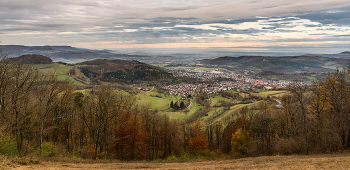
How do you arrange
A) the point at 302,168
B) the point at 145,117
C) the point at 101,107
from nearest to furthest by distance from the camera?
1. the point at 302,168
2. the point at 101,107
3. the point at 145,117

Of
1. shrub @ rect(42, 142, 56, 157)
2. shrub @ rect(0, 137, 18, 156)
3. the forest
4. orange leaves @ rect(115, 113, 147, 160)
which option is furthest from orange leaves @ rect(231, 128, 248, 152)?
shrub @ rect(0, 137, 18, 156)

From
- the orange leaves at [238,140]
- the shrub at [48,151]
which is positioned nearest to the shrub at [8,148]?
the shrub at [48,151]

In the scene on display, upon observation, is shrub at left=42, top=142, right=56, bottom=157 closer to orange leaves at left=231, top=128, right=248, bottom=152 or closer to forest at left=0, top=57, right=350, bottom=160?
forest at left=0, top=57, right=350, bottom=160

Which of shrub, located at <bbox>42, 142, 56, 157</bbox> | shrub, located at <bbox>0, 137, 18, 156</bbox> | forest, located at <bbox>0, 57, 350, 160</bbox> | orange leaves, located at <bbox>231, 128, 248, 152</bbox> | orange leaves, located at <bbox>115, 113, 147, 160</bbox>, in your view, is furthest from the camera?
orange leaves, located at <bbox>231, 128, 248, 152</bbox>

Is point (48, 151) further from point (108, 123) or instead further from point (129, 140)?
point (129, 140)

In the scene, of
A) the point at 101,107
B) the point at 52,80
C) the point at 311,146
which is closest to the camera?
the point at 52,80

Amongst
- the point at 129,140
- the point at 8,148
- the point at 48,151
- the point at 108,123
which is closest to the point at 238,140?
the point at 129,140

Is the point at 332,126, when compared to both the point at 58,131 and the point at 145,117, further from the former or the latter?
the point at 58,131

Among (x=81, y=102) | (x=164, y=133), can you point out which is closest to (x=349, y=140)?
(x=164, y=133)
